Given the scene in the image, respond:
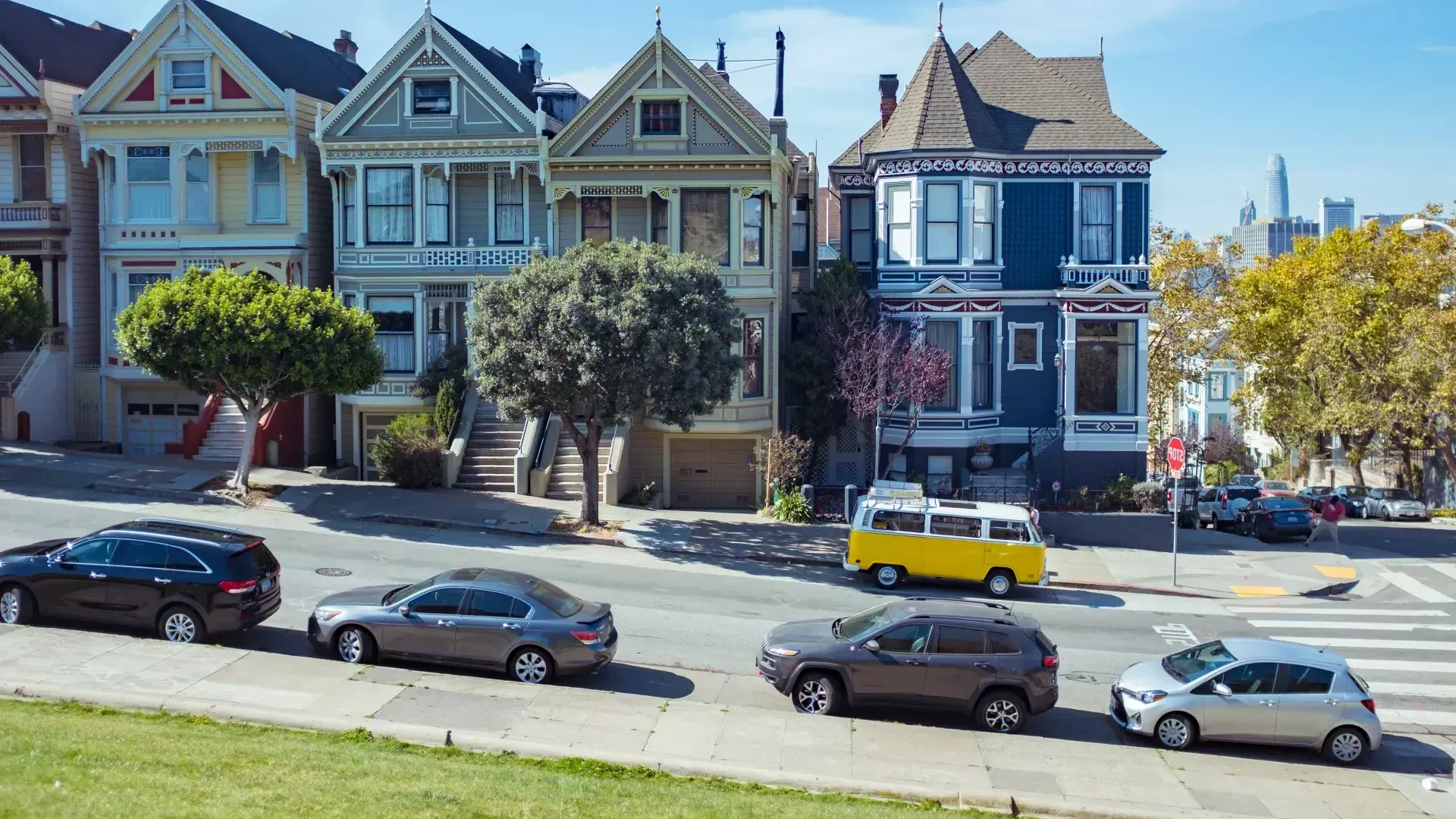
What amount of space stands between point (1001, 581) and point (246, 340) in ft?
53.5

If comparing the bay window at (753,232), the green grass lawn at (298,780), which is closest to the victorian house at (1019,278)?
the bay window at (753,232)

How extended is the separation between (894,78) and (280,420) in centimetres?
2104

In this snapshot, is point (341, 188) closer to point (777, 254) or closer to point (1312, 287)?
point (777, 254)

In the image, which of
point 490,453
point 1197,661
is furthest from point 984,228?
point 1197,661

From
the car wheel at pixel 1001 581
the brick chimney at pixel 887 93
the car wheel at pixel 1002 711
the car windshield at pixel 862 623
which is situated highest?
the brick chimney at pixel 887 93

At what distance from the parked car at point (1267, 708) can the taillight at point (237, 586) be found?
37.5 ft

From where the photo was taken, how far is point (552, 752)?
42.4 feet

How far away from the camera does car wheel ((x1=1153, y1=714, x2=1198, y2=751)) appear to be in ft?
49.2

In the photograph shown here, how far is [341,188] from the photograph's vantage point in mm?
33000

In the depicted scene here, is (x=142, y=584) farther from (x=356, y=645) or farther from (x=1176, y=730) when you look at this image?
(x=1176, y=730)

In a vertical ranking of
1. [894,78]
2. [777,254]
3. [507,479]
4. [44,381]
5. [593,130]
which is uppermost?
[894,78]

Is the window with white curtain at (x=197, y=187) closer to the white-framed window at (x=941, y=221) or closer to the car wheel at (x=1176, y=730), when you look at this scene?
the white-framed window at (x=941, y=221)

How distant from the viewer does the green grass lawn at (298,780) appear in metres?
9.79

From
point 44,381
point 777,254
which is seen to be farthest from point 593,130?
point 44,381
